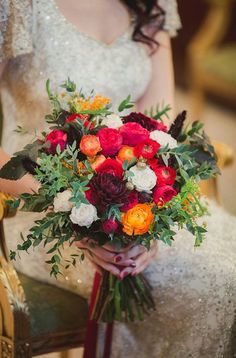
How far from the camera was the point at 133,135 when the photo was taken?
1.55 m

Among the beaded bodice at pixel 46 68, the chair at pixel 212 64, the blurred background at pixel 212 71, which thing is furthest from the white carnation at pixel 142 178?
the chair at pixel 212 64

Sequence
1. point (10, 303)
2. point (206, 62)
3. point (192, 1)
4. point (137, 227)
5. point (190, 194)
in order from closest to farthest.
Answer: point (137, 227), point (190, 194), point (10, 303), point (206, 62), point (192, 1)

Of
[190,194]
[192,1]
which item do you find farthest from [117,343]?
[192,1]

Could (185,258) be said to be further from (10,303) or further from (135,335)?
(10,303)

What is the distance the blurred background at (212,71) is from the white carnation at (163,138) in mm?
2041

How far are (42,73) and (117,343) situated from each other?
28.8 inches

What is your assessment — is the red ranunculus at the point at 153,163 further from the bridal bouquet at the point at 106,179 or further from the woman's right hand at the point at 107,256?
the woman's right hand at the point at 107,256

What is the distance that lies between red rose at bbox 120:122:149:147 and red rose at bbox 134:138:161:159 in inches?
0.5

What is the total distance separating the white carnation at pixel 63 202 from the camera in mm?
1484

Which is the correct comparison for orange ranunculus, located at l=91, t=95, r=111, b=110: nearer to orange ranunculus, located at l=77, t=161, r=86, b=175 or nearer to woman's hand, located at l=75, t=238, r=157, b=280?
orange ranunculus, located at l=77, t=161, r=86, b=175

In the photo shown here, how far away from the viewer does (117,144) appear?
5.03 ft

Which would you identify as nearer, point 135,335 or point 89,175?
point 89,175

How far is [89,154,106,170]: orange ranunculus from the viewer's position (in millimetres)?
1513

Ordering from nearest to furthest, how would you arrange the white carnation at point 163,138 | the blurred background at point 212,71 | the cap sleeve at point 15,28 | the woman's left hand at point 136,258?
the white carnation at point 163,138 → the woman's left hand at point 136,258 → the cap sleeve at point 15,28 → the blurred background at point 212,71
